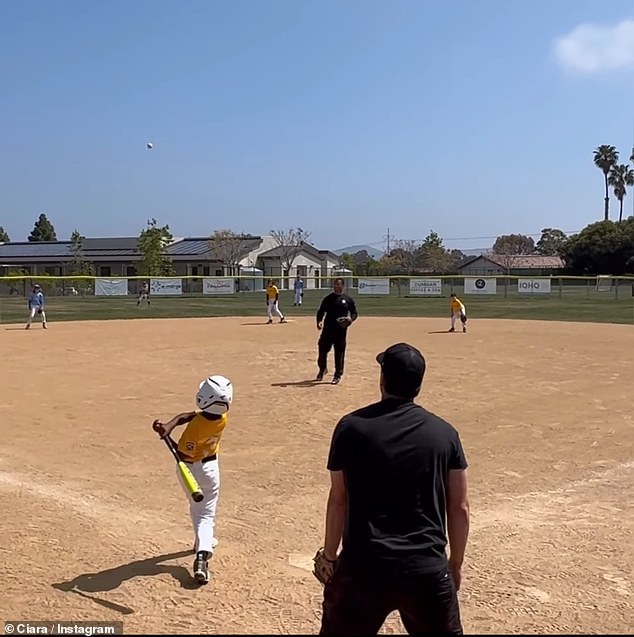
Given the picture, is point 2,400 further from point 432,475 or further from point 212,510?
Answer: point 432,475

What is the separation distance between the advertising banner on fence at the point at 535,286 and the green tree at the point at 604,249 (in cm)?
2505

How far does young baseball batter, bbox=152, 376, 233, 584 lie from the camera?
529cm

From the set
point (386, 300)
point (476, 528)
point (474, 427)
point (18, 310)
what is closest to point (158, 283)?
point (18, 310)

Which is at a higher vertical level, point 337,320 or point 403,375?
point 403,375

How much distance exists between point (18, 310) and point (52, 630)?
38.7 metres

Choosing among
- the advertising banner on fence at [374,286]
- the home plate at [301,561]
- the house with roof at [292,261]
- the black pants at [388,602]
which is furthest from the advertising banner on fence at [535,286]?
the black pants at [388,602]

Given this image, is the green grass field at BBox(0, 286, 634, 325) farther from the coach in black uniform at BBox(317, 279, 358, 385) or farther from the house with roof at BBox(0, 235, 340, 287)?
the house with roof at BBox(0, 235, 340, 287)

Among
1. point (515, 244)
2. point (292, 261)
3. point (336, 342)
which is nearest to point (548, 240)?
point (515, 244)

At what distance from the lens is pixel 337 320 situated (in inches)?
A: 550

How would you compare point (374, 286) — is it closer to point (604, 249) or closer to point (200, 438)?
point (604, 249)

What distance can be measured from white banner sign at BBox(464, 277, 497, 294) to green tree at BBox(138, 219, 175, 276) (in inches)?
1263

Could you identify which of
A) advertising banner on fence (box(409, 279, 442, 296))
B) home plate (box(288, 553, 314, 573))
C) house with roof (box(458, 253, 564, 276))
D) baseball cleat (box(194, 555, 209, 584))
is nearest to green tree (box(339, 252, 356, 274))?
house with roof (box(458, 253, 564, 276))

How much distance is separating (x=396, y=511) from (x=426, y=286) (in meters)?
49.2

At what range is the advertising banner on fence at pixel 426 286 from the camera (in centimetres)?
5134
